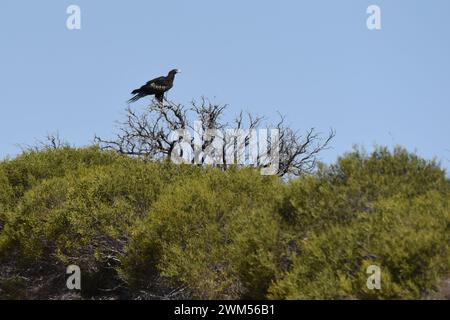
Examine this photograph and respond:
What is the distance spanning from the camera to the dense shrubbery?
12.6 metres

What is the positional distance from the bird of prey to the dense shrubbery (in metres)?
5.42

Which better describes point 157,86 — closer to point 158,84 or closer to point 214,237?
point 158,84

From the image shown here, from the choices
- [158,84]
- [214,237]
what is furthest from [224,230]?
[158,84]

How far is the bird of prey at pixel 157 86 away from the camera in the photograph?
28.2 metres

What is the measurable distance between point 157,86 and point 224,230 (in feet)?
42.1

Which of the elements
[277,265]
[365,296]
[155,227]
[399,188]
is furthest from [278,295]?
[155,227]

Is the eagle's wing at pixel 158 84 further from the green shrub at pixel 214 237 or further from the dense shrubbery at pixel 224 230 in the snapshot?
the green shrub at pixel 214 237

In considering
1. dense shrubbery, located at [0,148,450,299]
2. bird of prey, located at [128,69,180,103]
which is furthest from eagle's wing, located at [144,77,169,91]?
dense shrubbery, located at [0,148,450,299]

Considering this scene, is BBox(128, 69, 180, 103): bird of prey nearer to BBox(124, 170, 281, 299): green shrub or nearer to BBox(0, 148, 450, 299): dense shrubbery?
BBox(0, 148, 450, 299): dense shrubbery

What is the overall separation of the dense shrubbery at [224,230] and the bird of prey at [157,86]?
5418mm

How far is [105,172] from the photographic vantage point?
21094 millimetres

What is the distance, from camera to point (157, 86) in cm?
2841

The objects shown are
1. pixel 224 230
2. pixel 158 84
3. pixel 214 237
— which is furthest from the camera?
pixel 158 84

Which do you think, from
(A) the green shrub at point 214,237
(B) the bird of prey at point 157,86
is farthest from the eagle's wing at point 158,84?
(A) the green shrub at point 214,237
